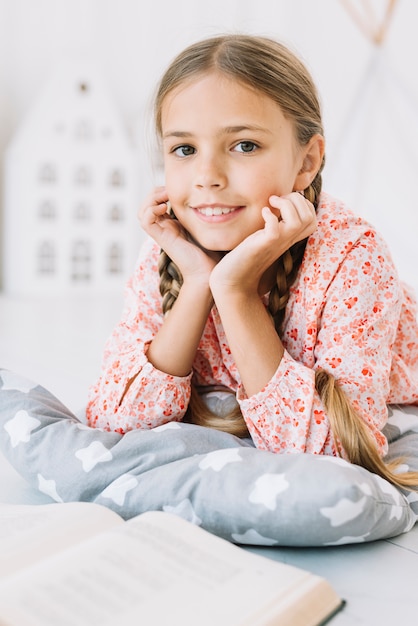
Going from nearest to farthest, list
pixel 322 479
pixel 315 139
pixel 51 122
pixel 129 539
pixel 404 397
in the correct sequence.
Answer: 1. pixel 129 539
2. pixel 322 479
3. pixel 315 139
4. pixel 404 397
5. pixel 51 122

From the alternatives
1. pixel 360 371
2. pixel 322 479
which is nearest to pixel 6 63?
pixel 360 371

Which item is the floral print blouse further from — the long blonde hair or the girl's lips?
the girl's lips

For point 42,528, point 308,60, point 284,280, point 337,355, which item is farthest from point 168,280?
point 308,60

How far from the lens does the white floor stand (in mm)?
642

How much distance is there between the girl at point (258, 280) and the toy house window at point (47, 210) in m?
2.12

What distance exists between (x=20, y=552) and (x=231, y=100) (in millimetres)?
610

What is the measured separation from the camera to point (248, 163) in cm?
96

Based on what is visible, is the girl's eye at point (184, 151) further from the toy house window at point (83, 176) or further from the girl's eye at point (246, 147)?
the toy house window at point (83, 176)

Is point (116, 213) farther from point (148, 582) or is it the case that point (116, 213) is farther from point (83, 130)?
point (148, 582)

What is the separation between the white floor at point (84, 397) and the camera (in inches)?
25.3

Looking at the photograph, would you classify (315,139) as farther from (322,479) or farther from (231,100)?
(322,479)

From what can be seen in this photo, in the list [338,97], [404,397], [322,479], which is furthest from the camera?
[338,97]

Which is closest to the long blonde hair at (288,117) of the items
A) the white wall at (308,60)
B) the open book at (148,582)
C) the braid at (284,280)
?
the braid at (284,280)

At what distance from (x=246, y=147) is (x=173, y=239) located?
0.18m
